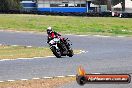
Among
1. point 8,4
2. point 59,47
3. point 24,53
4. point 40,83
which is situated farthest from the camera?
point 8,4

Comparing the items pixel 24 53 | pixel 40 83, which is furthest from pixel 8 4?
pixel 40 83

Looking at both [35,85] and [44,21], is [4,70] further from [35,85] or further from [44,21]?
[44,21]

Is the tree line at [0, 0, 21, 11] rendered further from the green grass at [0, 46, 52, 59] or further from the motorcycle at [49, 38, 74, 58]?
the motorcycle at [49, 38, 74, 58]

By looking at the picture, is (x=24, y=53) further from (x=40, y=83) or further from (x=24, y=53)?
(x=40, y=83)

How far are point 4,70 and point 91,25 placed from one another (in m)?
31.3

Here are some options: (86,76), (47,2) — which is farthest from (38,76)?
(47,2)

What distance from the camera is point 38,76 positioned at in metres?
11.8

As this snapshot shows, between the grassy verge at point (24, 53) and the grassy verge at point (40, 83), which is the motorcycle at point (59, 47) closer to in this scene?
the grassy verge at point (24, 53)

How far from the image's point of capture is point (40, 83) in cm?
1038

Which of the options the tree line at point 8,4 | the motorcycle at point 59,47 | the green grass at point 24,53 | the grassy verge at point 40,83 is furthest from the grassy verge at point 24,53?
the tree line at point 8,4

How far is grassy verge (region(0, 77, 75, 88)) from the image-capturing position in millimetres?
9942

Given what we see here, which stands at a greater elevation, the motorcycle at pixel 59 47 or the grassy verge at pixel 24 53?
the motorcycle at pixel 59 47

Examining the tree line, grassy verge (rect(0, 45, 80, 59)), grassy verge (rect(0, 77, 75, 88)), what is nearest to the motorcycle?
grassy verge (rect(0, 45, 80, 59))

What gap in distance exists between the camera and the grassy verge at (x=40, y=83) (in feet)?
32.6
